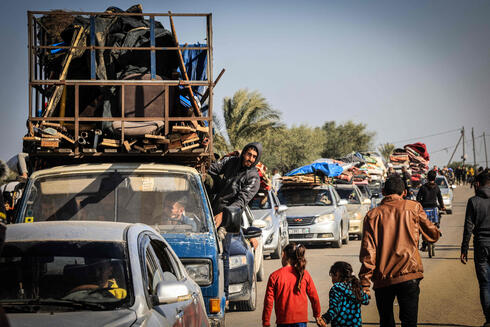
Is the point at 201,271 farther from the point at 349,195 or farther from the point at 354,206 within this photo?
the point at 349,195

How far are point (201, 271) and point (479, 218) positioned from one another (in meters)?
3.88

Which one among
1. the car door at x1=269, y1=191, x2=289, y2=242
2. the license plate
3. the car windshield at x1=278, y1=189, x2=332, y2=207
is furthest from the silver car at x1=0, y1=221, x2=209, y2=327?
the car windshield at x1=278, y1=189, x2=332, y2=207

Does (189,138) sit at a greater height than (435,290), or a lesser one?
greater

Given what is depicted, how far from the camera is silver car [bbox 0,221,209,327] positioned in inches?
164

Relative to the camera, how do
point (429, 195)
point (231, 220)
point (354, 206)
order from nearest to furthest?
point (231, 220) → point (429, 195) → point (354, 206)

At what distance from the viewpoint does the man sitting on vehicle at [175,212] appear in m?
7.52

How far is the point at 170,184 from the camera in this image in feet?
25.4

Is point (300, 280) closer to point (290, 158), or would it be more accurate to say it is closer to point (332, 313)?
point (332, 313)

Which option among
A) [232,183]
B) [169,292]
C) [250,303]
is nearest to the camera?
[169,292]

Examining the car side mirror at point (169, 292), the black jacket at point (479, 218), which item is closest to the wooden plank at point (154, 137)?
the car side mirror at point (169, 292)

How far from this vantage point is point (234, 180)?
9.41m

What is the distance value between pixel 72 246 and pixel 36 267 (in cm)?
26

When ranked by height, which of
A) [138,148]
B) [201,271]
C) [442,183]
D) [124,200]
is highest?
[138,148]

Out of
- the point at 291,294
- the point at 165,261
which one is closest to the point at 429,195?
the point at 291,294
